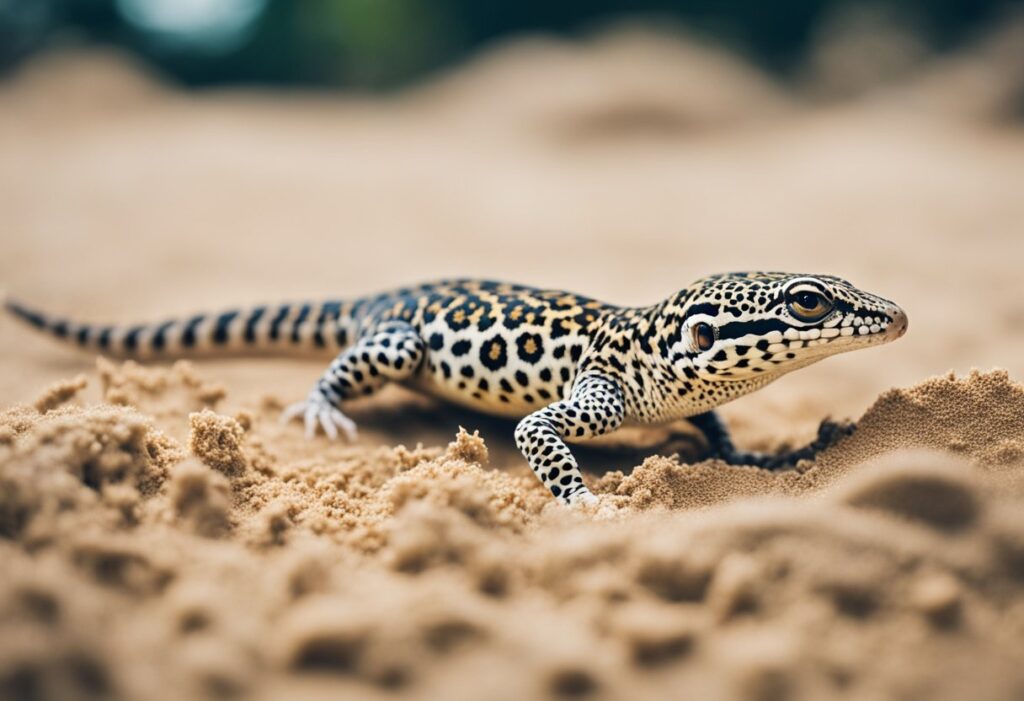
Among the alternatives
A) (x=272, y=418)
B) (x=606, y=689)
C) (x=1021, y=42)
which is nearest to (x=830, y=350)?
(x=606, y=689)

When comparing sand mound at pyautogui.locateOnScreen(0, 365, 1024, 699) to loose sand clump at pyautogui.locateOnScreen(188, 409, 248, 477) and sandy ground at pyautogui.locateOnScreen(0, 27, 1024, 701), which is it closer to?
sandy ground at pyautogui.locateOnScreen(0, 27, 1024, 701)

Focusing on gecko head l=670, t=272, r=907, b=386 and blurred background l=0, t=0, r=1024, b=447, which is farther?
blurred background l=0, t=0, r=1024, b=447

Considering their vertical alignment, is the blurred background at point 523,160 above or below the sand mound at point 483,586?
above

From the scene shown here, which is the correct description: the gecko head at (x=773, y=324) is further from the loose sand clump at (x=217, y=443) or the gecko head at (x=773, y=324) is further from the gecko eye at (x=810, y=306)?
the loose sand clump at (x=217, y=443)

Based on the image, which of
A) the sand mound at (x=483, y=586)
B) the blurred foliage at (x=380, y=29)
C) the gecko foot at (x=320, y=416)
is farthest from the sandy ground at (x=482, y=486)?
the blurred foliage at (x=380, y=29)

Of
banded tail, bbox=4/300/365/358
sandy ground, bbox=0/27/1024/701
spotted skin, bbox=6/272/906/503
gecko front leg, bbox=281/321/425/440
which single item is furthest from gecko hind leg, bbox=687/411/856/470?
banded tail, bbox=4/300/365/358

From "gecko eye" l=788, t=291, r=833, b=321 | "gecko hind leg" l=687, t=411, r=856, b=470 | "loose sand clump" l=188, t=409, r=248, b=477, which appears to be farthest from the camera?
"gecko hind leg" l=687, t=411, r=856, b=470

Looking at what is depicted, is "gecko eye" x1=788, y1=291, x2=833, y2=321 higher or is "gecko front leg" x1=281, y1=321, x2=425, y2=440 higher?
"gecko eye" x1=788, y1=291, x2=833, y2=321

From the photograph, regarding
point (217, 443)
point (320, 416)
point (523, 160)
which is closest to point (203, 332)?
point (320, 416)
